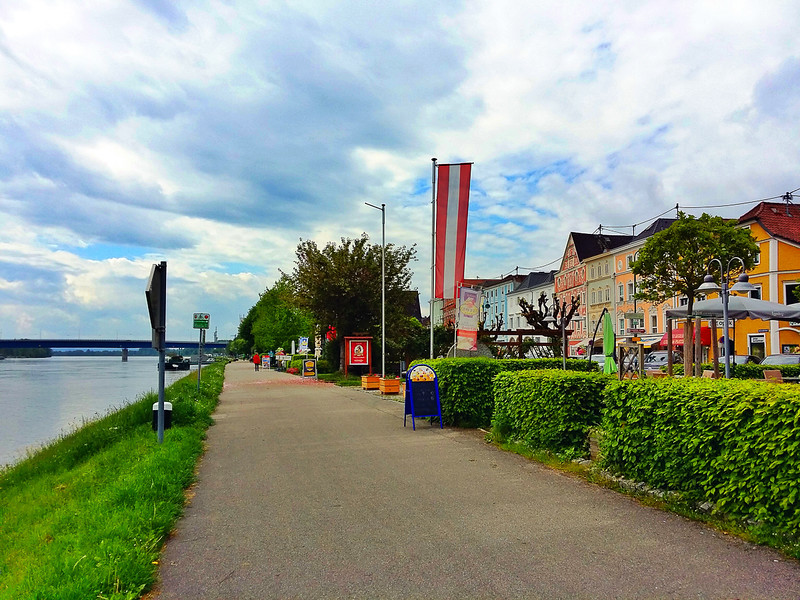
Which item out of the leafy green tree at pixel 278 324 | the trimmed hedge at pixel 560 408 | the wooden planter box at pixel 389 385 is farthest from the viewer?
the leafy green tree at pixel 278 324

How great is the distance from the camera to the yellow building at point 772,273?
44.8m

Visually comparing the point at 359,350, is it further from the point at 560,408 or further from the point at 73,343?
the point at 73,343

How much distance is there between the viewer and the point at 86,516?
6.62 m

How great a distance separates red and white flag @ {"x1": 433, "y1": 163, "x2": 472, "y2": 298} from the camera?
17891mm

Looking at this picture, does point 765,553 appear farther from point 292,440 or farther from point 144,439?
point 144,439

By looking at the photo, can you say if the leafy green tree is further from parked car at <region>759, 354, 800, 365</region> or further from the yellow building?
parked car at <region>759, 354, 800, 365</region>

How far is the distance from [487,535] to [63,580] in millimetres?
3288

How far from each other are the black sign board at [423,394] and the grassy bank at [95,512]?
13.6 feet

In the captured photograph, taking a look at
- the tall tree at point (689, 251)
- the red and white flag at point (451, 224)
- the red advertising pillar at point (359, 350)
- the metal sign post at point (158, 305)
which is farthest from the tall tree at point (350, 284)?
the metal sign post at point (158, 305)

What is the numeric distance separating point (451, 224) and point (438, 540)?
43.1 feet

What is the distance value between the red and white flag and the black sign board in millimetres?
4750

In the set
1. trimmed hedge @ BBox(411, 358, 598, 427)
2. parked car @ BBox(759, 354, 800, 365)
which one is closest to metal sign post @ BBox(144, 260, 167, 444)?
trimmed hedge @ BBox(411, 358, 598, 427)

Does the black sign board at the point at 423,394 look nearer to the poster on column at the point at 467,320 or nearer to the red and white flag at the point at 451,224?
the poster on column at the point at 467,320

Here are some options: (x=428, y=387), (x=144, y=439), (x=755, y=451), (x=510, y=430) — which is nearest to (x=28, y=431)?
(x=144, y=439)
